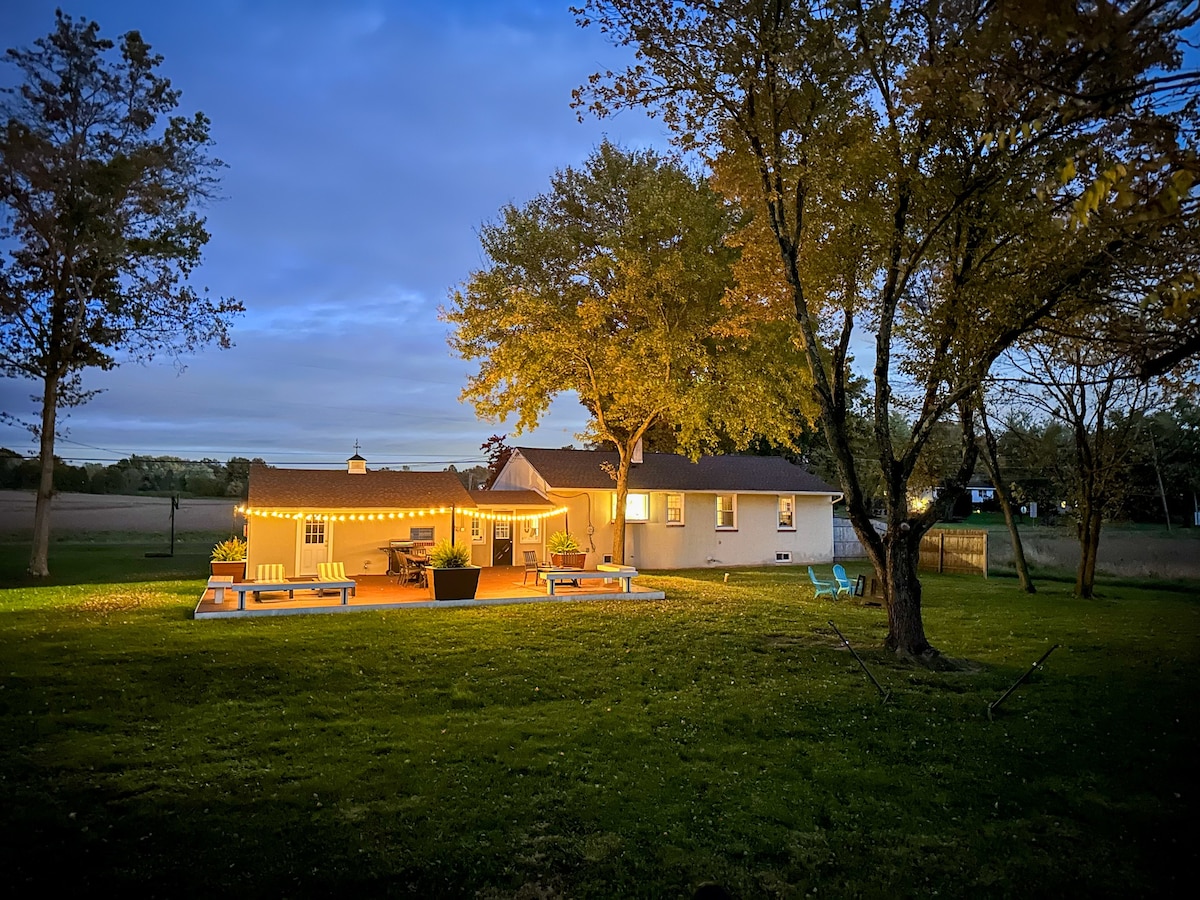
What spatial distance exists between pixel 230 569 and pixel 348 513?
285cm

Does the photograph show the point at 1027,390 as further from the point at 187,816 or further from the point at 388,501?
the point at 187,816

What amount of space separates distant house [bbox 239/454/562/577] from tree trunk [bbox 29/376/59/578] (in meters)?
7.02

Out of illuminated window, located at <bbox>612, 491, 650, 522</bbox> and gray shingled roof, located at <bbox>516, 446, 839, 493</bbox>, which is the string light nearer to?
gray shingled roof, located at <bbox>516, 446, 839, 493</bbox>

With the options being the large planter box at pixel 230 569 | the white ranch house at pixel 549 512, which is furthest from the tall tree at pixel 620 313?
the large planter box at pixel 230 569

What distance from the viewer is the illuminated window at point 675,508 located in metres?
24.1

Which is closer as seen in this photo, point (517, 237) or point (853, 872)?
point (853, 872)

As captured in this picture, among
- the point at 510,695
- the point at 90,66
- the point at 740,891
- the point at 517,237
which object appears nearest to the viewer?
the point at 740,891

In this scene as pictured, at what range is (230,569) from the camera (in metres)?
15.3

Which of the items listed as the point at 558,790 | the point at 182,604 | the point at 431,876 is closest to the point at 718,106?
the point at 558,790

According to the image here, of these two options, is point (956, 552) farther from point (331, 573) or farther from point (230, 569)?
point (230, 569)

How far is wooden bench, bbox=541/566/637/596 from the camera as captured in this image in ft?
50.2

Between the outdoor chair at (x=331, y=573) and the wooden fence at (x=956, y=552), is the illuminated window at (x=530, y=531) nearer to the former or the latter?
the outdoor chair at (x=331, y=573)

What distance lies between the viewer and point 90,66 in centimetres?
2141

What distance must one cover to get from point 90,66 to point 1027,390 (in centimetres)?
2815
